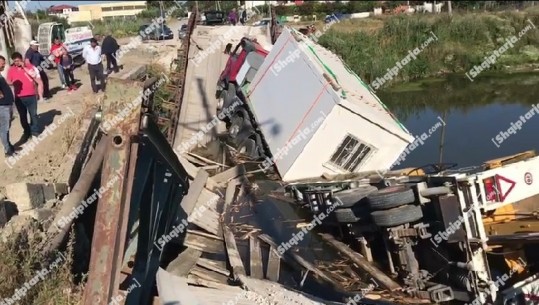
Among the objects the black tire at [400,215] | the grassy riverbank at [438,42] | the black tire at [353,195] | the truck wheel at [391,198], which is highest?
the truck wheel at [391,198]

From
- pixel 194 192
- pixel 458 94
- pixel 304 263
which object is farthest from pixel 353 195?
pixel 458 94

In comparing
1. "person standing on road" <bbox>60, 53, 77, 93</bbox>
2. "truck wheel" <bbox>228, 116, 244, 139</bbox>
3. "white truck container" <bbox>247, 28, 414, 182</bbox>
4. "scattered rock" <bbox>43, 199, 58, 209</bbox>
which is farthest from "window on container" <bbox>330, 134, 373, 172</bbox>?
"person standing on road" <bbox>60, 53, 77, 93</bbox>

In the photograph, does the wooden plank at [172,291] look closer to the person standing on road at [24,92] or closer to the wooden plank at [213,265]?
the wooden plank at [213,265]

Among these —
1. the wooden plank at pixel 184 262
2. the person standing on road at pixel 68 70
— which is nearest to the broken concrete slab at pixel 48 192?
the wooden plank at pixel 184 262

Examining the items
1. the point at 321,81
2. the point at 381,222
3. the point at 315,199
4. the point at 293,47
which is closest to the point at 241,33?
the point at 293,47

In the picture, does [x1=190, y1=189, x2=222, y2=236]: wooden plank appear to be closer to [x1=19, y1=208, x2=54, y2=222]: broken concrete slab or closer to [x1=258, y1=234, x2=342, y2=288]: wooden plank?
[x1=258, y1=234, x2=342, y2=288]: wooden plank

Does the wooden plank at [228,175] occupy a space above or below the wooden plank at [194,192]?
below

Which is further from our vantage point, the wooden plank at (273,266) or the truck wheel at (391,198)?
the wooden plank at (273,266)
